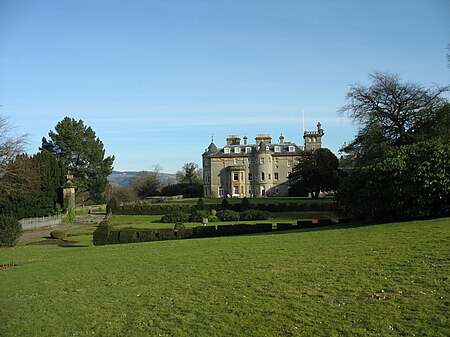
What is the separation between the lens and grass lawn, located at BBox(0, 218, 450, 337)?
6.49 meters

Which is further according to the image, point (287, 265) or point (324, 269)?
point (287, 265)

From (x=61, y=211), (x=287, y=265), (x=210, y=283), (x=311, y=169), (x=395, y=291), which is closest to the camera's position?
(x=395, y=291)

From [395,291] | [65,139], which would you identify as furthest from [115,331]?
[65,139]

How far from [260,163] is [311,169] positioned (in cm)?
2492

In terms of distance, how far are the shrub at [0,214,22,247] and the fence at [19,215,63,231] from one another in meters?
13.6

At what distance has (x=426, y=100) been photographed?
33500mm

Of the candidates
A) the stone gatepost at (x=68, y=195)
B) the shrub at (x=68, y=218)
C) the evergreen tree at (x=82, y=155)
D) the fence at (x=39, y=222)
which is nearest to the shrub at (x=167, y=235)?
the fence at (x=39, y=222)

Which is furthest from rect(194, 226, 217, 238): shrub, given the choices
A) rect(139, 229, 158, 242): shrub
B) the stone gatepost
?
the stone gatepost

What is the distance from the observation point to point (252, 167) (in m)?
82.1

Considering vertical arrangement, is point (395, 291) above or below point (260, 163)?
below

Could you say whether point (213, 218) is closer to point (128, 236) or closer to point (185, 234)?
point (185, 234)

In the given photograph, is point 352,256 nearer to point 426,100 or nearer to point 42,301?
point 42,301

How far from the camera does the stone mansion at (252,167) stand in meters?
80.6

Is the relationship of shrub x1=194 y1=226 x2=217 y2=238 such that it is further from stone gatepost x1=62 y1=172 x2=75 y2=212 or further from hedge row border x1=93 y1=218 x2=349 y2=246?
stone gatepost x1=62 y1=172 x2=75 y2=212
